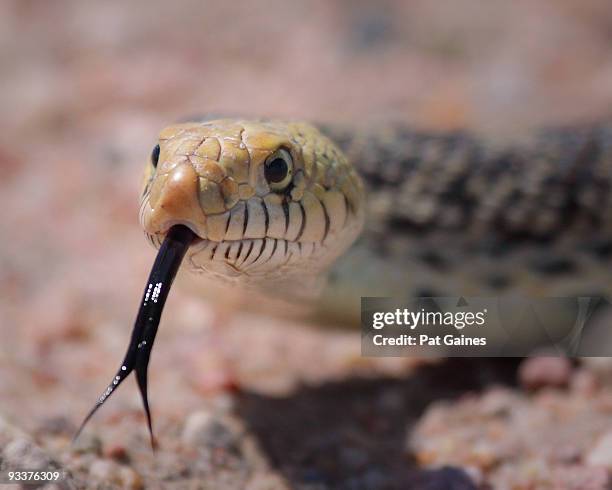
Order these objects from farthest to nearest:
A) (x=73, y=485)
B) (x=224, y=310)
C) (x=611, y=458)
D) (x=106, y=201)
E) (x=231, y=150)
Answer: (x=106, y=201) → (x=224, y=310) → (x=611, y=458) → (x=231, y=150) → (x=73, y=485)

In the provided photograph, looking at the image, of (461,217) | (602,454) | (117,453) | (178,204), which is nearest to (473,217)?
(461,217)

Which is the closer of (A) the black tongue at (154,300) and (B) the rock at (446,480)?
(A) the black tongue at (154,300)

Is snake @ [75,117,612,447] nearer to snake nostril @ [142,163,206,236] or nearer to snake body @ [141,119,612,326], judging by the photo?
snake body @ [141,119,612,326]

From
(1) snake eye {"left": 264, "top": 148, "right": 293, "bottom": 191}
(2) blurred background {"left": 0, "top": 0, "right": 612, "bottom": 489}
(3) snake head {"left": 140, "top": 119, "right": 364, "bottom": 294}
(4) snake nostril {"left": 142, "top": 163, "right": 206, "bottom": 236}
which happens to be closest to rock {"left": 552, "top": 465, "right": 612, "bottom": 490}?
(2) blurred background {"left": 0, "top": 0, "right": 612, "bottom": 489}

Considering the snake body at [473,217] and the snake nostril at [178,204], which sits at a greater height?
the snake body at [473,217]

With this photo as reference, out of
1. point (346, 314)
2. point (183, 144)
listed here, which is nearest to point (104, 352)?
point (346, 314)

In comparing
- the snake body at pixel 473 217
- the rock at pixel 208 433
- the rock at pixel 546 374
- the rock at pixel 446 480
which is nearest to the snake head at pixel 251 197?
the snake body at pixel 473 217

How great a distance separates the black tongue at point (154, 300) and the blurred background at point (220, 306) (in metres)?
0.37

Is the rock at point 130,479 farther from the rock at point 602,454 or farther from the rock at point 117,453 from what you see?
the rock at point 602,454

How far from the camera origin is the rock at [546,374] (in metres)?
3.19

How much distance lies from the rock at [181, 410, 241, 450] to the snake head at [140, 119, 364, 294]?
1.57 feet

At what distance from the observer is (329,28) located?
6.30 m

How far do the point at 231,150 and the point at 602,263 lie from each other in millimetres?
1728

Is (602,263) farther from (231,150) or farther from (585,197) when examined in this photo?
(231,150)
